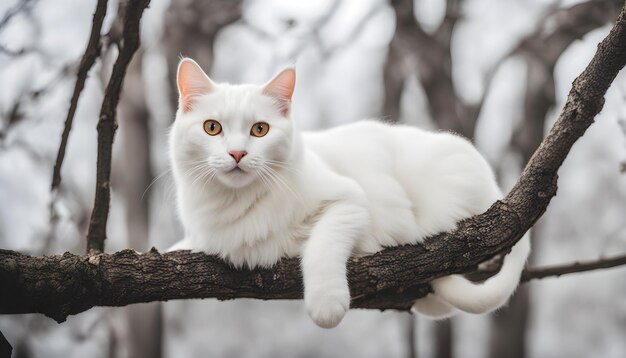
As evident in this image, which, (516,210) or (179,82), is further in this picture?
(179,82)

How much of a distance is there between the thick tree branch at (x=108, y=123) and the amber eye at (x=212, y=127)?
1.22 ft

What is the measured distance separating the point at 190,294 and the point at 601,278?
5711 millimetres

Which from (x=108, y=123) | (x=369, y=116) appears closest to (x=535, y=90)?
(x=369, y=116)

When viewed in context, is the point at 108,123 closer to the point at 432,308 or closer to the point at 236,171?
the point at 236,171

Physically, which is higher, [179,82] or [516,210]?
[179,82]

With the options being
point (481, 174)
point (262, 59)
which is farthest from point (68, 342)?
point (481, 174)

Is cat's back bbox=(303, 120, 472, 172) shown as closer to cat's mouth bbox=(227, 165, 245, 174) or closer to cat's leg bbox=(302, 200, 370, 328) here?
cat's leg bbox=(302, 200, 370, 328)

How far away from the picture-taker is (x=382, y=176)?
207cm

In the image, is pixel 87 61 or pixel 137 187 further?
pixel 137 187

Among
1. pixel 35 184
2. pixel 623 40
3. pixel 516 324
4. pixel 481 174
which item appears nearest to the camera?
pixel 623 40

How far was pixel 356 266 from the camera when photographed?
1.81 metres

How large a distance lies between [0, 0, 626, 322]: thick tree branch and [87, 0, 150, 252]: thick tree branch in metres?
0.43

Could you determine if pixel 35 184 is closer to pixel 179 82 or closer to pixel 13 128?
pixel 13 128

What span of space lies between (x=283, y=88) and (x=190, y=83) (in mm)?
316
